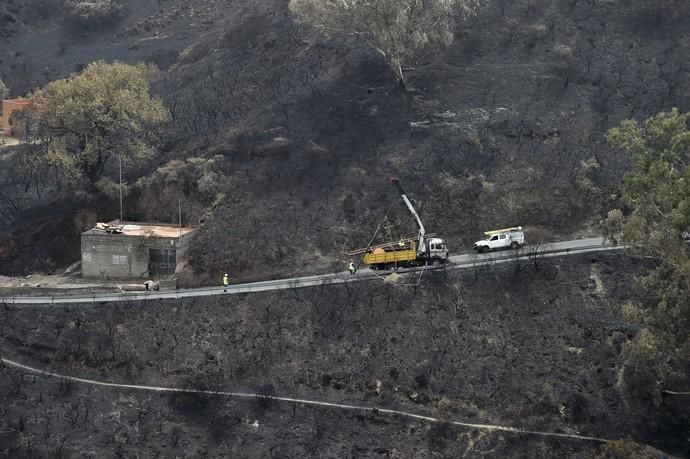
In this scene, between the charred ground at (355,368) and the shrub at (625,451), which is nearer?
the shrub at (625,451)

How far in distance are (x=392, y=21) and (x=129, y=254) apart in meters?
25.4

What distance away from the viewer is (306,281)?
49.5 m

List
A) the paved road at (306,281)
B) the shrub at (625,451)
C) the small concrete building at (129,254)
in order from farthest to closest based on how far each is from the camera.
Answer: the small concrete building at (129,254)
the paved road at (306,281)
the shrub at (625,451)

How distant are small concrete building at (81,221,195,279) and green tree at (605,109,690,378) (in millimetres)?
27149

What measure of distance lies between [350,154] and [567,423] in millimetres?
25305

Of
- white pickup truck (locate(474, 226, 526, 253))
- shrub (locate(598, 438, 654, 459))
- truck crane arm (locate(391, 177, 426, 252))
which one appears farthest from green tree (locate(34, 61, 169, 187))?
shrub (locate(598, 438, 654, 459))

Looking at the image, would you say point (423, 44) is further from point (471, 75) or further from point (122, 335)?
point (122, 335)

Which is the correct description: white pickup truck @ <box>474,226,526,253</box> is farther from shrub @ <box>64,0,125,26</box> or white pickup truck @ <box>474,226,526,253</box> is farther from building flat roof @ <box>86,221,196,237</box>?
shrub @ <box>64,0,125,26</box>

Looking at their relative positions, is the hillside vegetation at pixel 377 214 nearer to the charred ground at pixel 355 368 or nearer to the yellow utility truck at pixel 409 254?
the charred ground at pixel 355 368

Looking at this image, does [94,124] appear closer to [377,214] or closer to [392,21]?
[377,214]

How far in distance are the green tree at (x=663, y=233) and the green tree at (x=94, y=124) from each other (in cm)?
3514

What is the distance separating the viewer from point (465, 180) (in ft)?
182

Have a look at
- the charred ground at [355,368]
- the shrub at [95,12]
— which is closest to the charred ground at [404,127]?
the charred ground at [355,368]

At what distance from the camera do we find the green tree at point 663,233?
3794 centimetres
